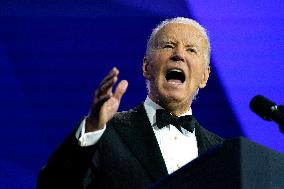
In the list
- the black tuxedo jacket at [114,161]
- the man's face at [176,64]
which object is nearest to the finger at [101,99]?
the black tuxedo jacket at [114,161]

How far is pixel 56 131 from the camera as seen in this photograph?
2.40m

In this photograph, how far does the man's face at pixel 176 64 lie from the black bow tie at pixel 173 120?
2.2 inches

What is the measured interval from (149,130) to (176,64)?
0.28 meters

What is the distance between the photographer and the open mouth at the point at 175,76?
6.26 feet

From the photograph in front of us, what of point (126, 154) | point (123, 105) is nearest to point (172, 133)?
point (126, 154)

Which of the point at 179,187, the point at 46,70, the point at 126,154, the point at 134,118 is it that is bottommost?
the point at 179,187

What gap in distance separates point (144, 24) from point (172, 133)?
739 millimetres

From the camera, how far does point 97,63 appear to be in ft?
8.13

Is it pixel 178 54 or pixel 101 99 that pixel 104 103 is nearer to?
pixel 101 99

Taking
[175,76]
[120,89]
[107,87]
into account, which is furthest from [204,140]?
[107,87]

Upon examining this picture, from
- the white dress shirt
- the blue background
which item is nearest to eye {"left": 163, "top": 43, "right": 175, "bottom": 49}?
the white dress shirt

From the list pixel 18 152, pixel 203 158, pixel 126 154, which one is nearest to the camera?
pixel 203 158

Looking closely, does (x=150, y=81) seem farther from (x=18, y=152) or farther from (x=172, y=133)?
(x=18, y=152)

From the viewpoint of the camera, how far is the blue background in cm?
239
